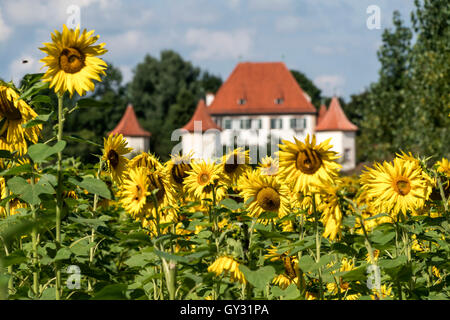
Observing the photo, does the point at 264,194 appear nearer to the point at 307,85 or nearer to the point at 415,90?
the point at 415,90

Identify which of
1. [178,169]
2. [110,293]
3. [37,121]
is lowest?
[110,293]

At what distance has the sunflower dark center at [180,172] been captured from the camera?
389cm

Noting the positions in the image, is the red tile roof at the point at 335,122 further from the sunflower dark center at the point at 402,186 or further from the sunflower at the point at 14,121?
the sunflower at the point at 14,121

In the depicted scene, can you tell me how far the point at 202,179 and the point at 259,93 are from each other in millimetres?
54437

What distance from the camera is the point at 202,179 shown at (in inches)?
150

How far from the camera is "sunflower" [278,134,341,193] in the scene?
9.21 feet

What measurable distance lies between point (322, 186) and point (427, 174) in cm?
91

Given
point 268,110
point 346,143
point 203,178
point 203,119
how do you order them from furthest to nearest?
1. point 268,110
2. point 346,143
3. point 203,119
4. point 203,178

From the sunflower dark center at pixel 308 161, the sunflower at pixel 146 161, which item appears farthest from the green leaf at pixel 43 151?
the sunflower at pixel 146 161

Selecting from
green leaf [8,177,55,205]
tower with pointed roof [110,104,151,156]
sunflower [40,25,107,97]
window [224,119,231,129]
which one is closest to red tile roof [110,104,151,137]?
tower with pointed roof [110,104,151,156]

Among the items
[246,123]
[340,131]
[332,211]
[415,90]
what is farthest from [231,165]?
[246,123]

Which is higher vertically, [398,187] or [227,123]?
[227,123]
